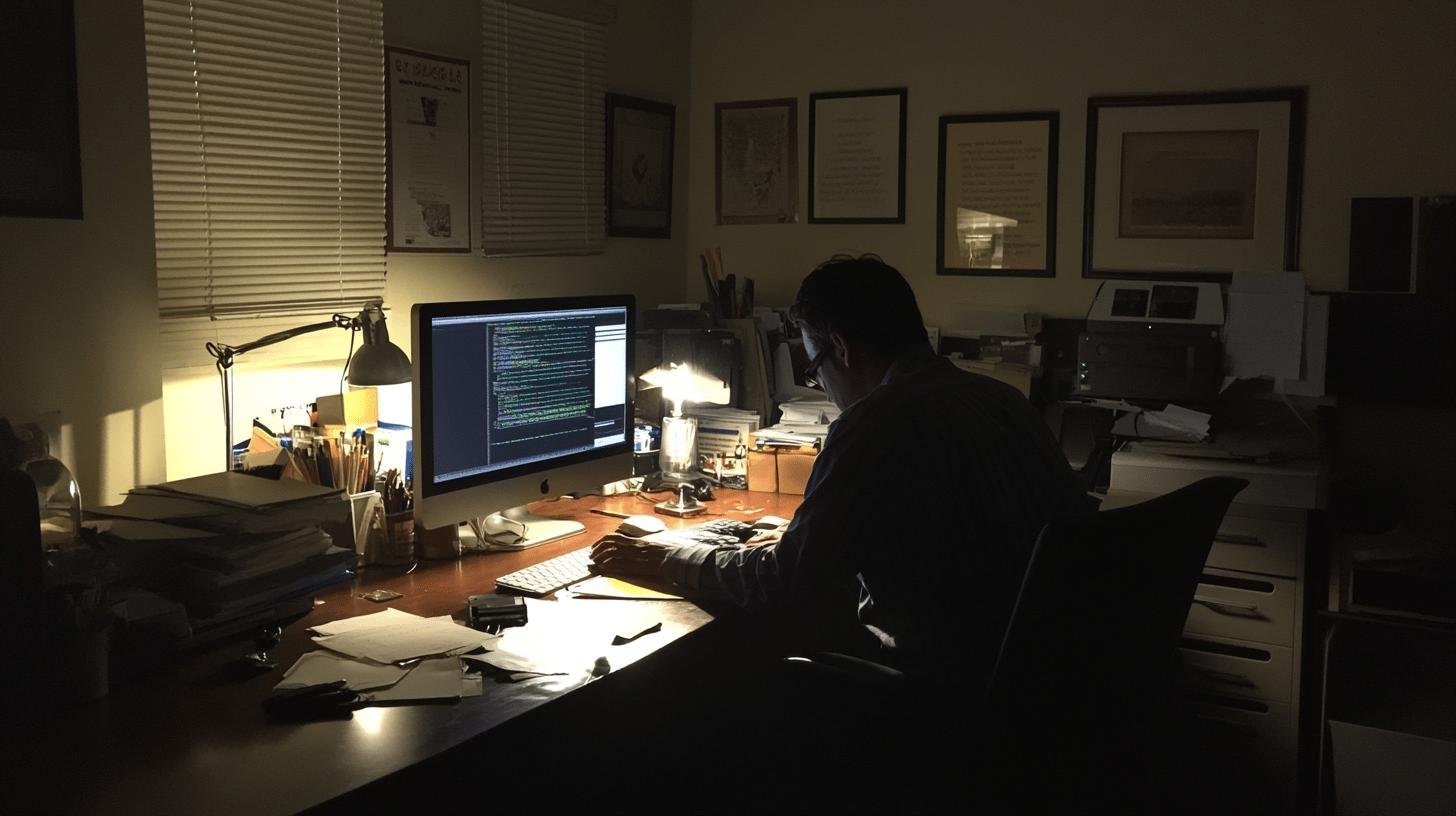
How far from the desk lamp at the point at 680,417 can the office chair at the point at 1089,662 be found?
48.5 inches

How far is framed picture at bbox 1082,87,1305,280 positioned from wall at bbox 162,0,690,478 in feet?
4.19

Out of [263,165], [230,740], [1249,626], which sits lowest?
[1249,626]

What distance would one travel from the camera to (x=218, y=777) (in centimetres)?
135

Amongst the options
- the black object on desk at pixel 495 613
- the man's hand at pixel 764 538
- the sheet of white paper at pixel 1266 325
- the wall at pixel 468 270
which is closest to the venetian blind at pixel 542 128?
the wall at pixel 468 270

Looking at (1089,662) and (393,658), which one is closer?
(1089,662)

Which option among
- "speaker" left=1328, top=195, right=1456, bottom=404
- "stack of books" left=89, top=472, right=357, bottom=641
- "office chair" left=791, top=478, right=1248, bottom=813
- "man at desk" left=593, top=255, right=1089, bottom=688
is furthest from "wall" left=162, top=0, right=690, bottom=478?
"speaker" left=1328, top=195, right=1456, bottom=404

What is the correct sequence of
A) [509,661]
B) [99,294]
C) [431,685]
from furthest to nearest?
[99,294] → [509,661] → [431,685]

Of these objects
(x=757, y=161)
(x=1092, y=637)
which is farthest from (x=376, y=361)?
(x=757, y=161)

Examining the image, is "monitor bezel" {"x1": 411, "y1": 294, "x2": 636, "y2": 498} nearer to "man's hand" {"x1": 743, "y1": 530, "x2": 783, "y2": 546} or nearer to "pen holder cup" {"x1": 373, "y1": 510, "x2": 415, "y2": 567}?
"pen holder cup" {"x1": 373, "y1": 510, "x2": 415, "y2": 567}

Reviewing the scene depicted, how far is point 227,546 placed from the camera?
1.80 m

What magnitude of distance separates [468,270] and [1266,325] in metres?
2.02

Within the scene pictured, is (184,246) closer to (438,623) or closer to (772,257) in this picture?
(438,623)

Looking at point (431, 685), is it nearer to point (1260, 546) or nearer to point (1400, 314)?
point (1260, 546)

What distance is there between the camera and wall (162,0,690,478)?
232cm
